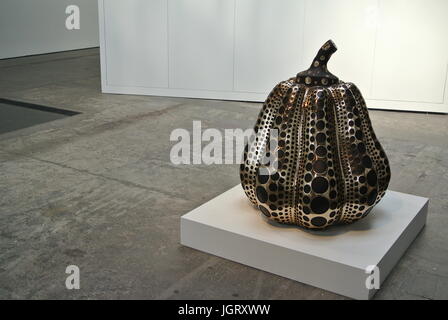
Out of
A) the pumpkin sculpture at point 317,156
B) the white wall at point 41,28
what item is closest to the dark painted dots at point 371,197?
the pumpkin sculpture at point 317,156

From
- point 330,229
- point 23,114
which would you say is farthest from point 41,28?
point 330,229

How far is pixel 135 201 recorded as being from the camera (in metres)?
4.25

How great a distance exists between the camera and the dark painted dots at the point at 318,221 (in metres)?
3.11

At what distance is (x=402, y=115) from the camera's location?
23.4 ft

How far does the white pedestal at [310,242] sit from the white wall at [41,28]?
8814 mm

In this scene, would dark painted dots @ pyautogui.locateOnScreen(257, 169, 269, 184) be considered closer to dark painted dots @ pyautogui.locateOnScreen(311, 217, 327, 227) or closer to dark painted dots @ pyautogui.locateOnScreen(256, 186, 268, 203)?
dark painted dots @ pyautogui.locateOnScreen(256, 186, 268, 203)

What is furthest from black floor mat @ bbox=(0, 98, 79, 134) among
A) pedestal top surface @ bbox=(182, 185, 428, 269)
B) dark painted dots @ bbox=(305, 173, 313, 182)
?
dark painted dots @ bbox=(305, 173, 313, 182)

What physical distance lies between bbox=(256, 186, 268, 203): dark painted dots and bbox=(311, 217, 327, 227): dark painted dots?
0.29m

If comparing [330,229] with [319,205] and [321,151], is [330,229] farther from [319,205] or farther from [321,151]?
[321,151]

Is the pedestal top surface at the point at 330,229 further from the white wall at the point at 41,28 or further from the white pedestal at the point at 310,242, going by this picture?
the white wall at the point at 41,28

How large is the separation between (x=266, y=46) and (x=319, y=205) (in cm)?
483

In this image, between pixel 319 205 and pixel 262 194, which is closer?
pixel 319 205

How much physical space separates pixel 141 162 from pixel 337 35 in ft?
11.3
